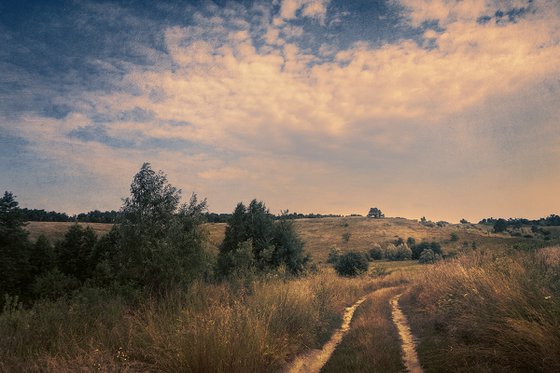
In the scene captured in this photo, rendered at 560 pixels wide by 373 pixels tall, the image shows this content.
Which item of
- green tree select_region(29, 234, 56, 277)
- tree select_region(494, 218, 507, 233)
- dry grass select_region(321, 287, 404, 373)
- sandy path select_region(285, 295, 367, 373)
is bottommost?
green tree select_region(29, 234, 56, 277)

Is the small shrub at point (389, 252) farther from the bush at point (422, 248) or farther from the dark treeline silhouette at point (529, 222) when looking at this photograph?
the dark treeline silhouette at point (529, 222)

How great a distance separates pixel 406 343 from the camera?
10.6 metres

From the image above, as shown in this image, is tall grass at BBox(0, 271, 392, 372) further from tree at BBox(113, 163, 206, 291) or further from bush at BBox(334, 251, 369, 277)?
bush at BBox(334, 251, 369, 277)

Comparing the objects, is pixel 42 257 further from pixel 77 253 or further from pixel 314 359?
pixel 314 359

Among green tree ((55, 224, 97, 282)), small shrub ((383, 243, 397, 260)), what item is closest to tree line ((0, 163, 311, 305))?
green tree ((55, 224, 97, 282))

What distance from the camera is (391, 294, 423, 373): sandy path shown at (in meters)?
8.07

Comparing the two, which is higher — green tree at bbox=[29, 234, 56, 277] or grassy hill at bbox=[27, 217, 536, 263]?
grassy hill at bbox=[27, 217, 536, 263]

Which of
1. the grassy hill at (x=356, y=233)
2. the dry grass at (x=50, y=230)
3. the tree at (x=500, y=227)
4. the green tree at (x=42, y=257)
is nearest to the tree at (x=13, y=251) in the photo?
the green tree at (x=42, y=257)

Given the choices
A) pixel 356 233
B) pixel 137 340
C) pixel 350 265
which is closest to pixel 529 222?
pixel 356 233

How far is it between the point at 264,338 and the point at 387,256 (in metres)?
74.4

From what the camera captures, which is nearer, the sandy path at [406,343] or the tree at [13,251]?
the sandy path at [406,343]

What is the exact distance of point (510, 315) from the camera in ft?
21.9

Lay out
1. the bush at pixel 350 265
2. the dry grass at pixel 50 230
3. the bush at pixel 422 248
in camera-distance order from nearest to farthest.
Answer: the bush at pixel 350 265 < the bush at pixel 422 248 < the dry grass at pixel 50 230

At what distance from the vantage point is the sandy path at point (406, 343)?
8.07 m
